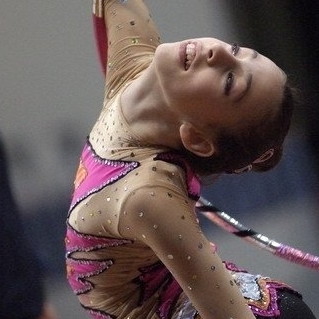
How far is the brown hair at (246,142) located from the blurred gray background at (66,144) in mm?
813

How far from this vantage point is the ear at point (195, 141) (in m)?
0.91

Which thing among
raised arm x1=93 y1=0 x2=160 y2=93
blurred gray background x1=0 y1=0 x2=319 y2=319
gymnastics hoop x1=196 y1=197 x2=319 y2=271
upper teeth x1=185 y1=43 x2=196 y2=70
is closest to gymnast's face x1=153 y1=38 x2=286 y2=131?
upper teeth x1=185 y1=43 x2=196 y2=70

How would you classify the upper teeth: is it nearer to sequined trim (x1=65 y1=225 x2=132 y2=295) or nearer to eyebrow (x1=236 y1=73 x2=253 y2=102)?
eyebrow (x1=236 y1=73 x2=253 y2=102)

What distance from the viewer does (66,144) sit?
176cm

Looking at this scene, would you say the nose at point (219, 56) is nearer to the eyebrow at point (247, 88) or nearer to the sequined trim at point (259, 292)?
the eyebrow at point (247, 88)

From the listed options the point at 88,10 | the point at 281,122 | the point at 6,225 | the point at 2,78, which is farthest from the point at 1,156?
the point at 281,122

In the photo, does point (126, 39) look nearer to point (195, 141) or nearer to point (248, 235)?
point (195, 141)

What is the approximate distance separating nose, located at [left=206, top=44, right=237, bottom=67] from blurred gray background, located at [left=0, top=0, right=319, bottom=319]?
2.92 ft

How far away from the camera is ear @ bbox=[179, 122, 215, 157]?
91 centimetres

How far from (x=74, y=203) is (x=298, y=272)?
2.82 feet

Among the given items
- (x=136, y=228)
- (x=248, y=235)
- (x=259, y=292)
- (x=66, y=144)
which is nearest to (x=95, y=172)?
(x=136, y=228)

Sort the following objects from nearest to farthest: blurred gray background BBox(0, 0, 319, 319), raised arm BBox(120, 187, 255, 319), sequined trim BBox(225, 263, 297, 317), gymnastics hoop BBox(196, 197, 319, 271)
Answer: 1. raised arm BBox(120, 187, 255, 319)
2. sequined trim BBox(225, 263, 297, 317)
3. gymnastics hoop BBox(196, 197, 319, 271)
4. blurred gray background BBox(0, 0, 319, 319)

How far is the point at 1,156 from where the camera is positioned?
4.58 feet

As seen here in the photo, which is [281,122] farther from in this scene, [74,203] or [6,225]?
[6,225]
